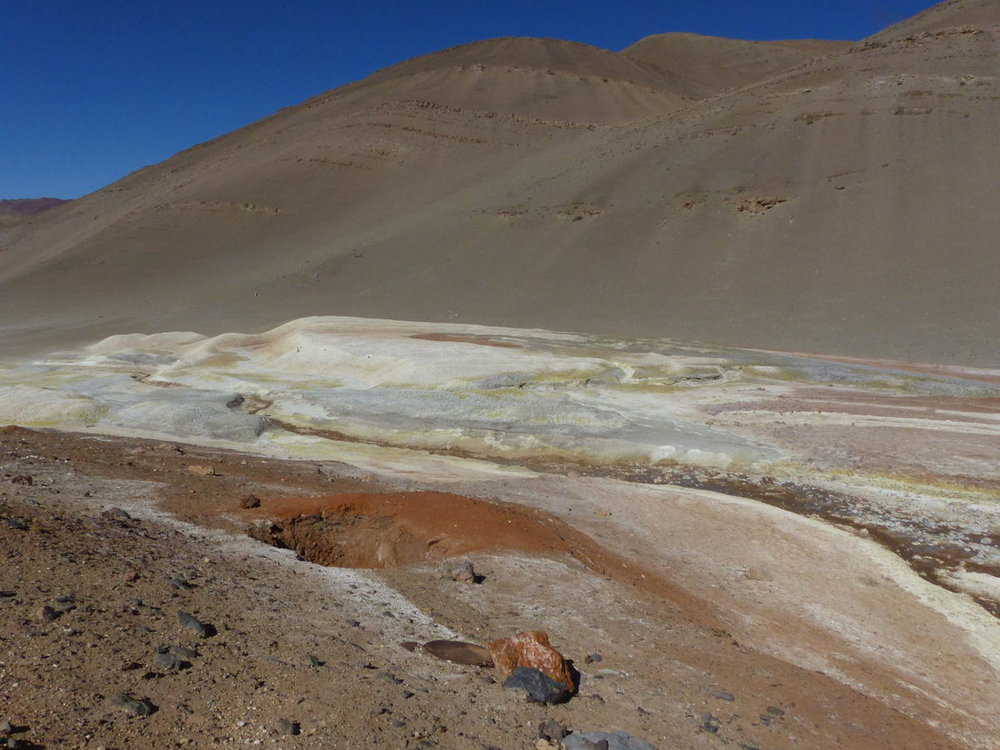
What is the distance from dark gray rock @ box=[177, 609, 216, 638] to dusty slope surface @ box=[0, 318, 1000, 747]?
2184 mm

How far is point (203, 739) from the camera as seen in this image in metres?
4.18

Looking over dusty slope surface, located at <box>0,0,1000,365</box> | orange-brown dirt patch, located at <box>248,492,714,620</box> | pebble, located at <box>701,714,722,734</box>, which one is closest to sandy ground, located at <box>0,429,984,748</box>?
pebble, located at <box>701,714,722,734</box>

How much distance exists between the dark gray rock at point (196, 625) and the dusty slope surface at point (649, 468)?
7.17 ft

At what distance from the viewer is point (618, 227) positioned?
53188 mm

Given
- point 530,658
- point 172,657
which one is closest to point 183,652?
point 172,657

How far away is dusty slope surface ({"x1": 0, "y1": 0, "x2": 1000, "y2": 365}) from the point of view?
140 feet

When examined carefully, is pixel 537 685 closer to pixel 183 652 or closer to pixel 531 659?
pixel 531 659

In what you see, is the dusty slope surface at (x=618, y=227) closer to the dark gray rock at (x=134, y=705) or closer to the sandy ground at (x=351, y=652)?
the sandy ground at (x=351, y=652)

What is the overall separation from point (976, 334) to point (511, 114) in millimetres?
59570

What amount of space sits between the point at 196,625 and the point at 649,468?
11483mm

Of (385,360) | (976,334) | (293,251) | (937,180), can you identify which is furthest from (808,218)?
(293,251)

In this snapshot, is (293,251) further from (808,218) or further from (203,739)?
(203,739)

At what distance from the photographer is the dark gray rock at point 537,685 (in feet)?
17.0

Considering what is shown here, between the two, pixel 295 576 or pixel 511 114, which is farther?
pixel 511 114
